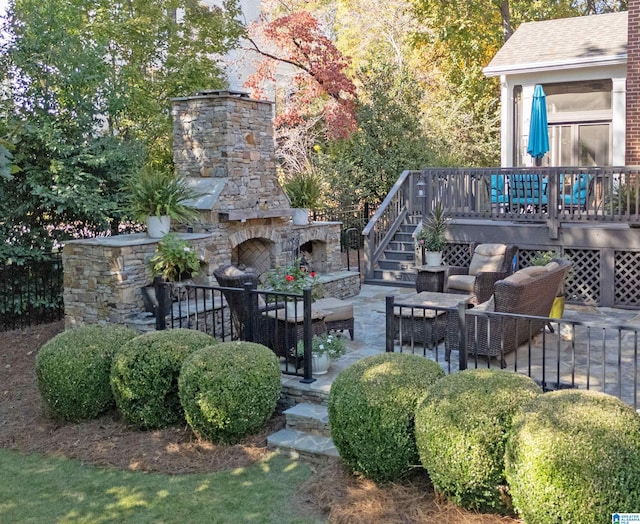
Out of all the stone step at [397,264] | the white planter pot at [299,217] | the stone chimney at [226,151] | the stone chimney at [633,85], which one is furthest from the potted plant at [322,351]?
the stone chimney at [633,85]

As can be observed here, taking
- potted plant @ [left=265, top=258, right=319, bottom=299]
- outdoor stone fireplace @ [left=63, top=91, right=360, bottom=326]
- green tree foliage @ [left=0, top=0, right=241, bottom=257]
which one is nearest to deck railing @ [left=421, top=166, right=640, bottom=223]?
outdoor stone fireplace @ [left=63, top=91, right=360, bottom=326]

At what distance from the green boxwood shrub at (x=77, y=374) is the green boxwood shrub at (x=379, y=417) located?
8.78 ft

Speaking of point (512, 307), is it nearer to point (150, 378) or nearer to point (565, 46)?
point (150, 378)

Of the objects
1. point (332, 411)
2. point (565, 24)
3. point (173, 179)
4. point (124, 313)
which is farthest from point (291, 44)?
point (332, 411)

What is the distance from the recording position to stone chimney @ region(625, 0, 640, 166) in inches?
474

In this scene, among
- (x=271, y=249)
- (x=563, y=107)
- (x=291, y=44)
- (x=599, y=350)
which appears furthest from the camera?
(x=291, y=44)

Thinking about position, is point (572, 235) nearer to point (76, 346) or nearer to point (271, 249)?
point (271, 249)

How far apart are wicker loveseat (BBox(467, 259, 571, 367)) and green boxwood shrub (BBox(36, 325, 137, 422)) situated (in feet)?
12.0

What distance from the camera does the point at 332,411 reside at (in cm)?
543

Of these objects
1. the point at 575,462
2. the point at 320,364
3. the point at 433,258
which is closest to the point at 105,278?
the point at 320,364

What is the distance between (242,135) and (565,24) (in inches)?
416

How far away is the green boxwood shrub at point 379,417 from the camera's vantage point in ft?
16.8

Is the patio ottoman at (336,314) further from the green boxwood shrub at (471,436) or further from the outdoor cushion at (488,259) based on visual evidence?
the green boxwood shrub at (471,436)

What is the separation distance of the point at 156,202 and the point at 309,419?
4.65 metres
